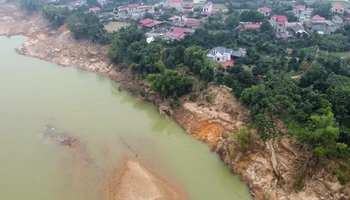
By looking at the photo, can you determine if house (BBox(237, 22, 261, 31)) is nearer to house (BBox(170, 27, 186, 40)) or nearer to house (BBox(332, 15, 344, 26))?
house (BBox(170, 27, 186, 40))

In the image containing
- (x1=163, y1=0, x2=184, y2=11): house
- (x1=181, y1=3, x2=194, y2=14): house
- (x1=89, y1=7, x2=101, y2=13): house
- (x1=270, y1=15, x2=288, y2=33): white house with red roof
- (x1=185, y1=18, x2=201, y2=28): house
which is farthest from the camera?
(x1=163, y1=0, x2=184, y2=11): house

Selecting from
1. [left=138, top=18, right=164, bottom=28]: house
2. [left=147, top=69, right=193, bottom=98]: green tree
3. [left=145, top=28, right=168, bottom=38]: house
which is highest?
[left=138, top=18, right=164, bottom=28]: house

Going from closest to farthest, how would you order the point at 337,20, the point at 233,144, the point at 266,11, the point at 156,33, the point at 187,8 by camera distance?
the point at 233,144 < the point at 156,33 < the point at 337,20 < the point at 266,11 < the point at 187,8

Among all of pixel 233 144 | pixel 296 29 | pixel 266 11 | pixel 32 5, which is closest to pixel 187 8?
pixel 266 11

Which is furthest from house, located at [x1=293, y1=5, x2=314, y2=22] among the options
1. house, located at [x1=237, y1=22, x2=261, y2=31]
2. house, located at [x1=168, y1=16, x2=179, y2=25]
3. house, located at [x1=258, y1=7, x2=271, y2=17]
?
house, located at [x1=168, y1=16, x2=179, y2=25]

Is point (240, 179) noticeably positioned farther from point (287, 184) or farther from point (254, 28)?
point (254, 28)

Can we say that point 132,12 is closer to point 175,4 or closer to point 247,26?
point 175,4

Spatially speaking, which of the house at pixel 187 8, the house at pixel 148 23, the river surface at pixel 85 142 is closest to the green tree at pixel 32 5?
the house at pixel 148 23
